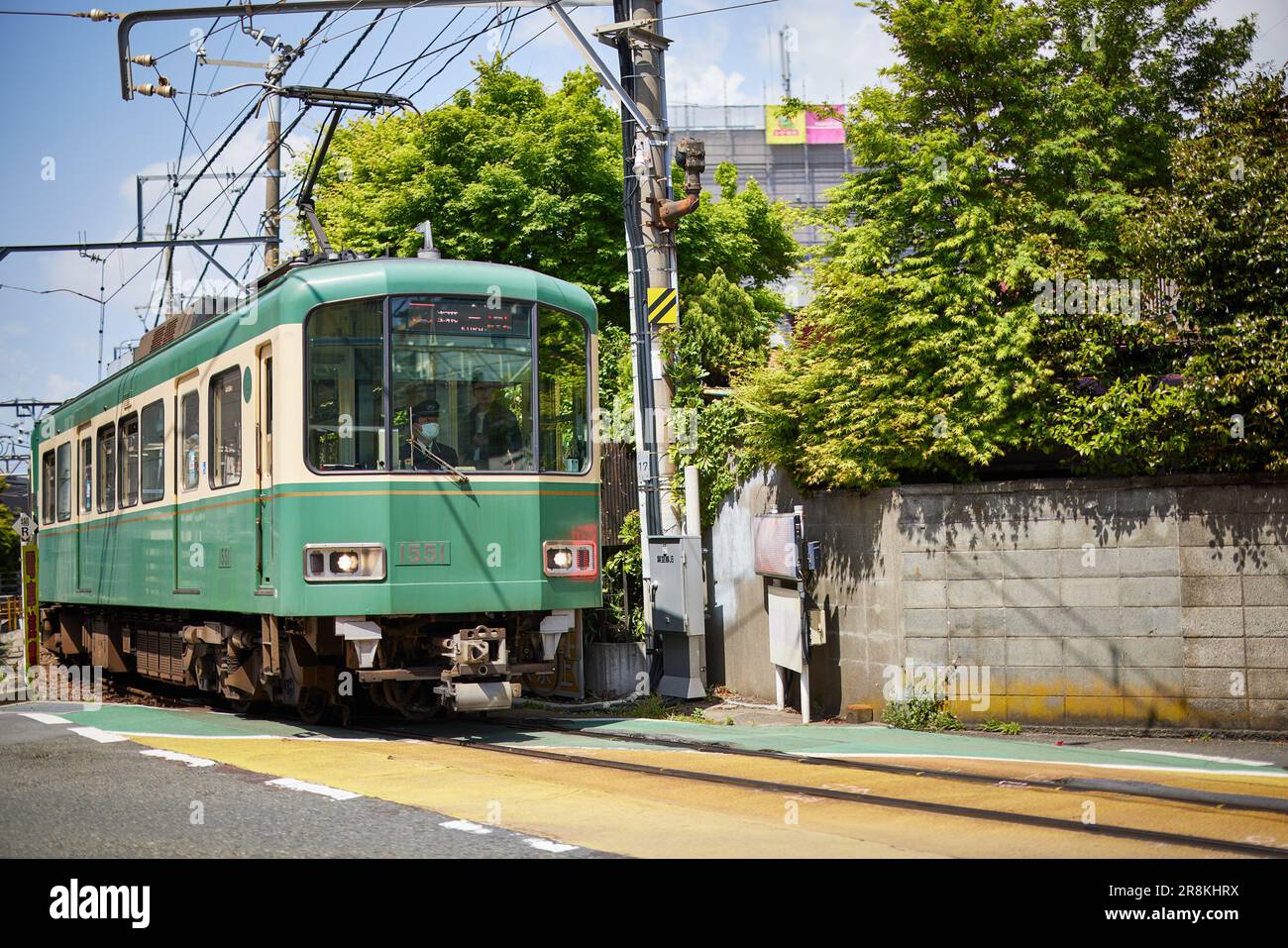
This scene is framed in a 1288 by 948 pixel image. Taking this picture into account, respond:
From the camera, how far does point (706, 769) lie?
9094 mm

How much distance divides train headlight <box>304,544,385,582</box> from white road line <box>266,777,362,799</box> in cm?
221

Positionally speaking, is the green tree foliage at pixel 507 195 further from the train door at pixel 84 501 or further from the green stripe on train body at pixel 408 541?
the green stripe on train body at pixel 408 541

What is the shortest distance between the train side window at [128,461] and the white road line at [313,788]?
7407 mm

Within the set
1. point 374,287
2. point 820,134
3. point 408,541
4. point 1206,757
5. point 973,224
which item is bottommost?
point 1206,757

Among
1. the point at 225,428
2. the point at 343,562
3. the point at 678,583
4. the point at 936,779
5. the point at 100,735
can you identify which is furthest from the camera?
the point at 678,583

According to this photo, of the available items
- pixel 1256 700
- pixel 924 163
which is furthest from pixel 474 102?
pixel 1256 700

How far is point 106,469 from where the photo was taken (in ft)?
52.5

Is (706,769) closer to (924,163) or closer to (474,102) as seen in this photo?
(924,163)

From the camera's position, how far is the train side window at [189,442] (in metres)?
12.6

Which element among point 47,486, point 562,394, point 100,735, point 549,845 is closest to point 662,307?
point 562,394

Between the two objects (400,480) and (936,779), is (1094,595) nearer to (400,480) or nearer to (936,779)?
(936,779)

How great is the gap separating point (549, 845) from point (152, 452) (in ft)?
31.1

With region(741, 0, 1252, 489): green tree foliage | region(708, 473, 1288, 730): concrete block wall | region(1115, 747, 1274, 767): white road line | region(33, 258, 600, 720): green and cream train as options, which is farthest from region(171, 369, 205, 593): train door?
region(1115, 747, 1274, 767): white road line

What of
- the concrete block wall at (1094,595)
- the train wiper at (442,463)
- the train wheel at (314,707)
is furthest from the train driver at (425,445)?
the concrete block wall at (1094,595)
